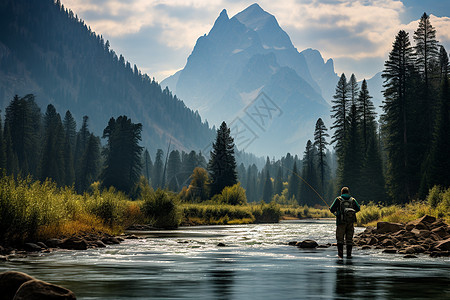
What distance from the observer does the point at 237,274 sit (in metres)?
14.3

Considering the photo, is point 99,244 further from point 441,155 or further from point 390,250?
point 441,155

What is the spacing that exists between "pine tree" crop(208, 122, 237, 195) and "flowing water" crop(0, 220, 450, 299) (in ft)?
176

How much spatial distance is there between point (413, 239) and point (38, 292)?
19.9 meters

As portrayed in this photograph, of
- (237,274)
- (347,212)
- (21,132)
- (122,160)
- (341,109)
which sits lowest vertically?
(237,274)

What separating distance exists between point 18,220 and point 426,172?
43.6 metres

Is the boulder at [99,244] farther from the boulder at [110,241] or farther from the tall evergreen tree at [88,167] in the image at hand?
the tall evergreen tree at [88,167]

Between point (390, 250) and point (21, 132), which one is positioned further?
point (21, 132)

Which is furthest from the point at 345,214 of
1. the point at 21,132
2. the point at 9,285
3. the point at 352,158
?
the point at 21,132

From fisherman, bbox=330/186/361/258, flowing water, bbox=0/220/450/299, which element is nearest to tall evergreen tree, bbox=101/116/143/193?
flowing water, bbox=0/220/450/299

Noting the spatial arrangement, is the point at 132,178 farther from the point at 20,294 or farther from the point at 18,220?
the point at 20,294

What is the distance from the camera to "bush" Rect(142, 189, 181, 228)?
143 feet

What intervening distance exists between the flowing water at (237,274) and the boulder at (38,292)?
122 centimetres

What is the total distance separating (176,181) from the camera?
16362 centimetres

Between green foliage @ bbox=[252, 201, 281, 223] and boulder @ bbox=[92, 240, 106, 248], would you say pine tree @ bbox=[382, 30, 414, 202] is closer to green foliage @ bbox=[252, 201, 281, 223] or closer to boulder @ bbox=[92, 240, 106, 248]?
green foliage @ bbox=[252, 201, 281, 223]
